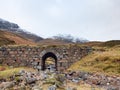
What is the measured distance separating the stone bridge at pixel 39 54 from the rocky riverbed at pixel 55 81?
26.2ft

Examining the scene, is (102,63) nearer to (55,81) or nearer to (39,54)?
(39,54)

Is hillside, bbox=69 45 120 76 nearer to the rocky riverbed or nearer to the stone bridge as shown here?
the rocky riverbed

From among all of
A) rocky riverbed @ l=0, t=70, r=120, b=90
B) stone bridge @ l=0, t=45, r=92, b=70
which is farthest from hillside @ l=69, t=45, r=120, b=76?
stone bridge @ l=0, t=45, r=92, b=70

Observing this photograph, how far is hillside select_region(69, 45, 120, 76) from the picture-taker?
32.3m

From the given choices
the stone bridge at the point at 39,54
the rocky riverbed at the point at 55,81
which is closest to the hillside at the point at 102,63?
the rocky riverbed at the point at 55,81

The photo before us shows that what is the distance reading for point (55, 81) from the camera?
2427 centimetres

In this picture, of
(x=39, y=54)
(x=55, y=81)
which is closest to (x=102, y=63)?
(x=39, y=54)

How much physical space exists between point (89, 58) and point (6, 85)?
15.2 m

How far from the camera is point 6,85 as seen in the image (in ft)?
82.5

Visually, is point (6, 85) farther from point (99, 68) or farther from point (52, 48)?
point (52, 48)

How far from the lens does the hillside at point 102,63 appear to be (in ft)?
106

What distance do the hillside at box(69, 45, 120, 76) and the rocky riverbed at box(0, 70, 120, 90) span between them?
5.12ft

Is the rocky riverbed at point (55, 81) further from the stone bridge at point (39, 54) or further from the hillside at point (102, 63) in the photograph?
the stone bridge at point (39, 54)

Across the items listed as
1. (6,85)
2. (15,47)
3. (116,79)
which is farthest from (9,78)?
(15,47)
